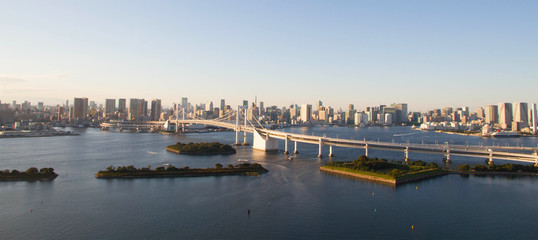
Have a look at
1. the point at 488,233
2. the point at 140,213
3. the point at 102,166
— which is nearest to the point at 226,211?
the point at 140,213

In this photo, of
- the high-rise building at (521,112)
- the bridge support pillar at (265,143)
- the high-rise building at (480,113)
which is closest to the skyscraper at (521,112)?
the high-rise building at (521,112)

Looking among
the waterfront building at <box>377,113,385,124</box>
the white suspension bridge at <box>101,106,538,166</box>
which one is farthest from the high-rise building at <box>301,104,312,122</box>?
the white suspension bridge at <box>101,106,538,166</box>

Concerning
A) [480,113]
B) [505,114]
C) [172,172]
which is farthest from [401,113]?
[172,172]

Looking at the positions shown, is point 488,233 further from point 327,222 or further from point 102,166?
point 102,166

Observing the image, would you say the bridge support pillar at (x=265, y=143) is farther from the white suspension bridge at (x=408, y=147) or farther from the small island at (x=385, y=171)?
the small island at (x=385, y=171)

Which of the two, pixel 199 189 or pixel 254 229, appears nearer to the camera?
pixel 254 229

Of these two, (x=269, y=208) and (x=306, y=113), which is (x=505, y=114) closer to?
(x=306, y=113)
